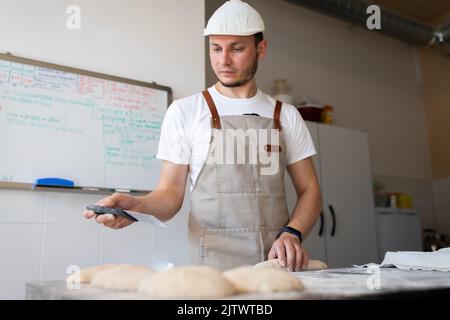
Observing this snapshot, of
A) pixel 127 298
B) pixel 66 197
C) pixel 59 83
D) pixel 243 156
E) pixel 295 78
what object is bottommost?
pixel 127 298

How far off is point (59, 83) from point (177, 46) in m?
0.64

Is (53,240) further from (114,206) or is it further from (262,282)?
(262,282)

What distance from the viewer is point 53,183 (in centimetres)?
162

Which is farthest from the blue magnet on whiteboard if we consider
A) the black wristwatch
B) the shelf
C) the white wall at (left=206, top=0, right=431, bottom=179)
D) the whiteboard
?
the shelf

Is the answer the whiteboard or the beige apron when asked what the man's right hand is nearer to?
the beige apron

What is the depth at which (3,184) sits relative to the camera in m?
1.56

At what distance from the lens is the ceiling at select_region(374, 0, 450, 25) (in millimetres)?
3574

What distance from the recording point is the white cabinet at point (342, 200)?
2596 millimetres

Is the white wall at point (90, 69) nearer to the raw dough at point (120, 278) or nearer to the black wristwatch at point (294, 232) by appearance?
the black wristwatch at point (294, 232)

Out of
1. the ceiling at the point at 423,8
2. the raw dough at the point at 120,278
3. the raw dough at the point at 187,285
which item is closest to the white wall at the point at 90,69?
the raw dough at the point at 120,278

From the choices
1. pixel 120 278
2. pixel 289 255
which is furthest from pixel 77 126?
pixel 120 278

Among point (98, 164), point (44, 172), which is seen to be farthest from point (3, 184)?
point (98, 164)

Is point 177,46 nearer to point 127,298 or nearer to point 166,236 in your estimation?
point 166,236

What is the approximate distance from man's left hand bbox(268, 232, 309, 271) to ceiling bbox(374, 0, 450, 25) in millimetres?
2928
